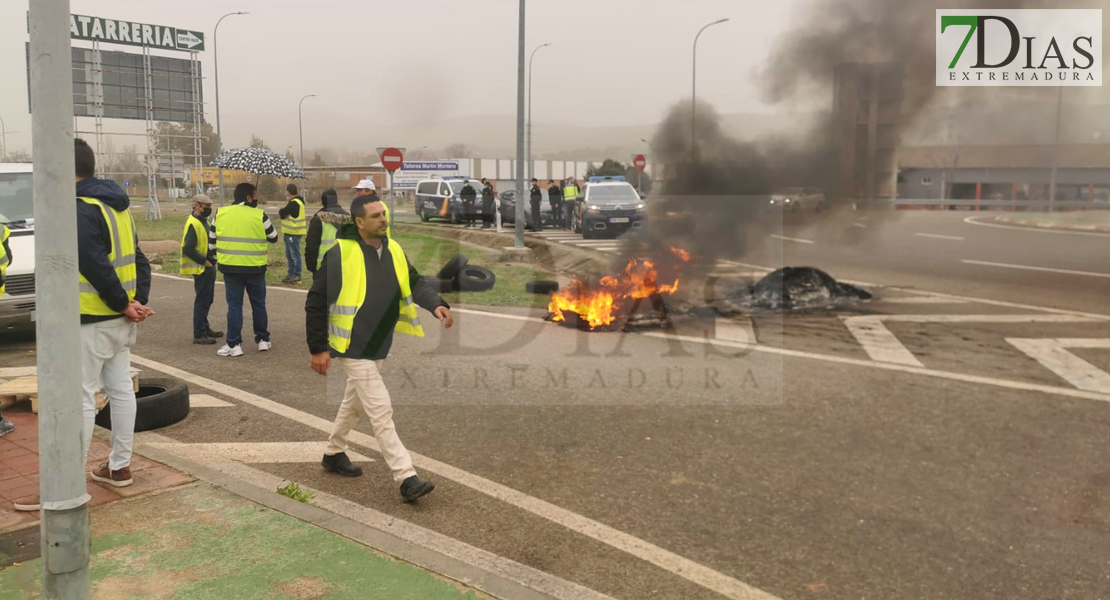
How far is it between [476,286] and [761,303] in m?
4.35

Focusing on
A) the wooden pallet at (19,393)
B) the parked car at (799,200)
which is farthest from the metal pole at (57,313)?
the parked car at (799,200)

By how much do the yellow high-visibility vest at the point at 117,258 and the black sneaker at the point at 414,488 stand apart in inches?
71.7

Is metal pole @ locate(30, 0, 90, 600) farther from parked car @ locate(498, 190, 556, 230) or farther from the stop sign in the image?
parked car @ locate(498, 190, 556, 230)

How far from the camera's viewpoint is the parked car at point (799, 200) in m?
12.5

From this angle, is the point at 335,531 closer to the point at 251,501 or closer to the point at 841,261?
the point at 251,501

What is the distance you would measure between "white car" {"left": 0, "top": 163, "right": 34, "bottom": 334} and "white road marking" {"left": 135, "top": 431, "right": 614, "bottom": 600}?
12.7 ft

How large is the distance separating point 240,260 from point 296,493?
14.6 feet

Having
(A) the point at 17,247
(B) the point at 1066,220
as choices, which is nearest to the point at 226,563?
(A) the point at 17,247

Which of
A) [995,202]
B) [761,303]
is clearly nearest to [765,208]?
[761,303]

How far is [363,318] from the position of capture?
15.0 ft

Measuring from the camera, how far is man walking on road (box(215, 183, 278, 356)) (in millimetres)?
8195

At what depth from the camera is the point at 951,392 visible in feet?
22.5

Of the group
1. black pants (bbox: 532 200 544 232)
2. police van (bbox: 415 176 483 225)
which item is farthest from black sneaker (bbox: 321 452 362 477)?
police van (bbox: 415 176 483 225)

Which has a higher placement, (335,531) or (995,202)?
(995,202)
